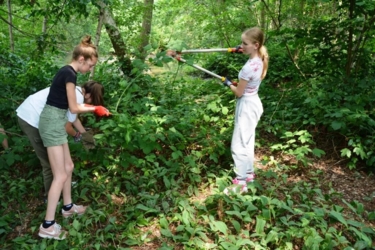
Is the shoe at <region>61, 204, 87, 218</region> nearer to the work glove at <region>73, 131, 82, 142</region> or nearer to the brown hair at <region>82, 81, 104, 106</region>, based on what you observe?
the work glove at <region>73, 131, 82, 142</region>

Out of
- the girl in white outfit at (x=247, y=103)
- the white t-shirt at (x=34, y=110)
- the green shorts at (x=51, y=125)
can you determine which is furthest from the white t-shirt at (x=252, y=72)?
the green shorts at (x=51, y=125)

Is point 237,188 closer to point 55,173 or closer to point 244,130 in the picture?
point 244,130

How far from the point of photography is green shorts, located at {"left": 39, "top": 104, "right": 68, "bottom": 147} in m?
2.72

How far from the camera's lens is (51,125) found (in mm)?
2721

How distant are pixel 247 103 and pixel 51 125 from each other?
6.23 ft

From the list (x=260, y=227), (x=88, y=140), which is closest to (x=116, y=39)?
(x=88, y=140)

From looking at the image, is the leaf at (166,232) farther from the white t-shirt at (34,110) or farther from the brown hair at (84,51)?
the brown hair at (84,51)

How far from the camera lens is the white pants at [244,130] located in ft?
10.9

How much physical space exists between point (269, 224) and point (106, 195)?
5.62ft

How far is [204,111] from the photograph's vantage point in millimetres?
5004

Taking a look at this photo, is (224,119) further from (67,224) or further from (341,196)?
(67,224)

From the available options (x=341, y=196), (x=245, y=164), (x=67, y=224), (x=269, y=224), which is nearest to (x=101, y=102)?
(x=67, y=224)

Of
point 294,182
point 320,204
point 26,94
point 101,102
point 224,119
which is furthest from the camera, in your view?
point 26,94

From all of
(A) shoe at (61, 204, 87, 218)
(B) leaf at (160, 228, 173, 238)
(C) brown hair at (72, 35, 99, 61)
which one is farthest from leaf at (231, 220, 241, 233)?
(C) brown hair at (72, 35, 99, 61)
